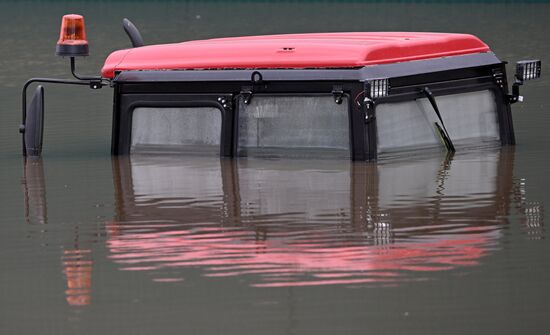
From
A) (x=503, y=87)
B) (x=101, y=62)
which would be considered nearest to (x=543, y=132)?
(x=503, y=87)

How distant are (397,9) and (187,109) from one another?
1135 inches

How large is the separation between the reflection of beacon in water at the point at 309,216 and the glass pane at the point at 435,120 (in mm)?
212

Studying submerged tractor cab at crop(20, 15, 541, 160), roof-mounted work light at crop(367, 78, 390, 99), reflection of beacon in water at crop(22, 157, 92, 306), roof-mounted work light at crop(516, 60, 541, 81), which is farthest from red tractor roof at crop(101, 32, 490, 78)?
reflection of beacon in water at crop(22, 157, 92, 306)

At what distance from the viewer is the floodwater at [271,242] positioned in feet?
25.8

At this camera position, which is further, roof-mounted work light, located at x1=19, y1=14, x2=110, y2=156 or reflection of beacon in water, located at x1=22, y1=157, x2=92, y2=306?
roof-mounted work light, located at x1=19, y1=14, x2=110, y2=156

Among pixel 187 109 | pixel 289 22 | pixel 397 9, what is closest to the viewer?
pixel 187 109

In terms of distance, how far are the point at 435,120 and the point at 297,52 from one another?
1.33 metres

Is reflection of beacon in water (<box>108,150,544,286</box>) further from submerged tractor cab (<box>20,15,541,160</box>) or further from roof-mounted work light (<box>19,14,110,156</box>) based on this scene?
roof-mounted work light (<box>19,14,110,156</box>)

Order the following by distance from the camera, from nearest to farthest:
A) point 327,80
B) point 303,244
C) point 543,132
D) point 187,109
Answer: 1. point 303,244
2. point 327,80
3. point 187,109
4. point 543,132

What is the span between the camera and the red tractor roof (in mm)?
13000

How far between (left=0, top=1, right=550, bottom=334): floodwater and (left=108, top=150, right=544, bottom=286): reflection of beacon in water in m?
0.02

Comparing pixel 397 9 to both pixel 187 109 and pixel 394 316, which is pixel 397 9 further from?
pixel 394 316

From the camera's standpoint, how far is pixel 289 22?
36.8m

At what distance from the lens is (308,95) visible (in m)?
13.1
